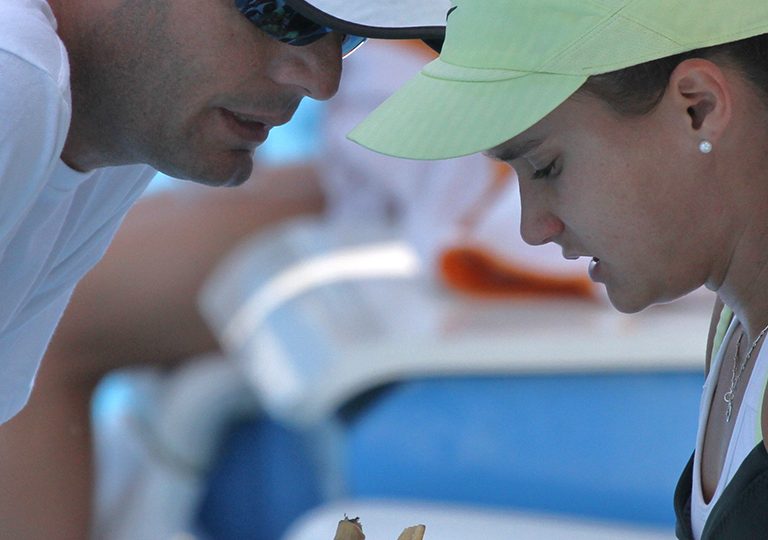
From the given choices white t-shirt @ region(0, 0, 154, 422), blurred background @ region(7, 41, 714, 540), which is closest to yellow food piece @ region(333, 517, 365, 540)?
white t-shirt @ region(0, 0, 154, 422)

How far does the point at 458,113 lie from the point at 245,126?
0.38 m

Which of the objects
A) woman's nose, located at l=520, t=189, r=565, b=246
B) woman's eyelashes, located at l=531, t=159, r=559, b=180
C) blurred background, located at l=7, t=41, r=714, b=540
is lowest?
blurred background, located at l=7, t=41, r=714, b=540

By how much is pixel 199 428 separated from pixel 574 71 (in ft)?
5.84

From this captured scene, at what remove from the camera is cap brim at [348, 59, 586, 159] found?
2.76ft

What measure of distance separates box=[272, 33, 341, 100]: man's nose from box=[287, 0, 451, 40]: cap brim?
0.27 ft

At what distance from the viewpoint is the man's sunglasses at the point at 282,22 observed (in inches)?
43.4

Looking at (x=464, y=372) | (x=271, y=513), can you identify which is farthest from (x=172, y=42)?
(x=271, y=513)

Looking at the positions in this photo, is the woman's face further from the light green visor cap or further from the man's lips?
the man's lips

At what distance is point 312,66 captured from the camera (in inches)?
45.8

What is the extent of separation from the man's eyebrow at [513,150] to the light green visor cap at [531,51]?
4 cm

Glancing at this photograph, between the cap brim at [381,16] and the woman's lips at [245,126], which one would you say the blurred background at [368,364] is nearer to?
the woman's lips at [245,126]

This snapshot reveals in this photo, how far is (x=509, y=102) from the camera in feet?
2.80

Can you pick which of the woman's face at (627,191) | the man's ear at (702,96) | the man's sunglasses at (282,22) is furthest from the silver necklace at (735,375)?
the man's sunglasses at (282,22)

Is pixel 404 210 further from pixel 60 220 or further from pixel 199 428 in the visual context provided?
pixel 60 220
